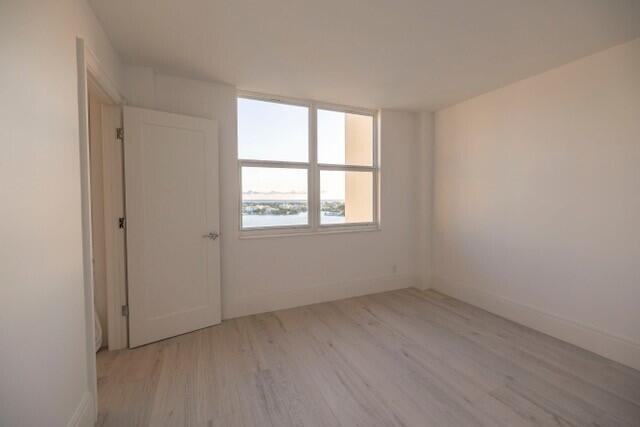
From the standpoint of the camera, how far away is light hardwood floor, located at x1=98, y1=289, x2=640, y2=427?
1687mm

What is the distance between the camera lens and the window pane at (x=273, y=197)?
10.6ft

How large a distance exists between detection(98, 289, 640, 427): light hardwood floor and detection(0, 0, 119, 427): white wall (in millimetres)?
538

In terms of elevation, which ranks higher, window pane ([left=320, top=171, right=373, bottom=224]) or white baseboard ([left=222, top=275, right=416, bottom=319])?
window pane ([left=320, top=171, right=373, bottom=224])

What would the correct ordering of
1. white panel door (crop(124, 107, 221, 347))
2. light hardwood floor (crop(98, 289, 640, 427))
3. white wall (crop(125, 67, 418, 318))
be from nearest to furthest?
1. light hardwood floor (crop(98, 289, 640, 427))
2. white panel door (crop(124, 107, 221, 347))
3. white wall (crop(125, 67, 418, 318))

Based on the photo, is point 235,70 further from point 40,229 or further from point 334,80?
point 40,229

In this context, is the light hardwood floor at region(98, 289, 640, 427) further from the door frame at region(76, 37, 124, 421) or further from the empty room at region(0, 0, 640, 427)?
the door frame at region(76, 37, 124, 421)

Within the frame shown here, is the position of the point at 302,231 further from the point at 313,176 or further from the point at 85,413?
the point at 85,413

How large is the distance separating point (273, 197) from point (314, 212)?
563mm

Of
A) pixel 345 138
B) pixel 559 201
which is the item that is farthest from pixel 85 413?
pixel 559 201

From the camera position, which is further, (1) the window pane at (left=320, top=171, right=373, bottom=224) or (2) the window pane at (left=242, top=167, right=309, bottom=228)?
(1) the window pane at (left=320, top=171, right=373, bottom=224)

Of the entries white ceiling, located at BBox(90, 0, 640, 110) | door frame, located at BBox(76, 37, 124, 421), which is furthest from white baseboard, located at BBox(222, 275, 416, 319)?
white ceiling, located at BBox(90, 0, 640, 110)

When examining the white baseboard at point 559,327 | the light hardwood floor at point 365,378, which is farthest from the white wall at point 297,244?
the white baseboard at point 559,327

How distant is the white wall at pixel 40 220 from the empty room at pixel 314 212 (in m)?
0.01

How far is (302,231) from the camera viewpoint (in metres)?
3.48
